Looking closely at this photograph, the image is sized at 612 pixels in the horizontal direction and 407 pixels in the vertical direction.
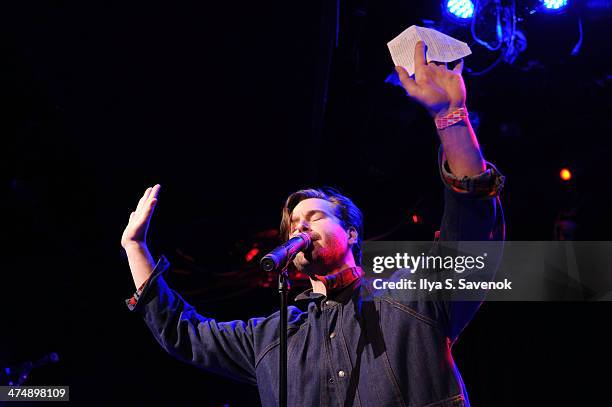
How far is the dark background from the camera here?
12.0ft

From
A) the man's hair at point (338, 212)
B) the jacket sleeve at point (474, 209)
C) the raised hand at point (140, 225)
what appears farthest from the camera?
the man's hair at point (338, 212)

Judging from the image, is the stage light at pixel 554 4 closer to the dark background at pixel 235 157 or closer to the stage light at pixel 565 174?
the dark background at pixel 235 157

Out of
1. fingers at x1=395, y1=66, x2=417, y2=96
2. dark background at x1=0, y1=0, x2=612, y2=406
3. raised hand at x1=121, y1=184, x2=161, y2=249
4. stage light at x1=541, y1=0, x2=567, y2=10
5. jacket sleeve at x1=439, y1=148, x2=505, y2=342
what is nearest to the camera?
jacket sleeve at x1=439, y1=148, x2=505, y2=342

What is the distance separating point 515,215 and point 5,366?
4392 millimetres

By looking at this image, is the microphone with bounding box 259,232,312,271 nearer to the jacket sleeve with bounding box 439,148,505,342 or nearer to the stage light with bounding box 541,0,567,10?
the jacket sleeve with bounding box 439,148,505,342

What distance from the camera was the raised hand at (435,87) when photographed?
62.9 inches

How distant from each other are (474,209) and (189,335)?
1.15 m

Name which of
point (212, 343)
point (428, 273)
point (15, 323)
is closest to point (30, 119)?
point (15, 323)

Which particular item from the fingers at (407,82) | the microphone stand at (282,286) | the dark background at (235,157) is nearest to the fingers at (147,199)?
the microphone stand at (282,286)

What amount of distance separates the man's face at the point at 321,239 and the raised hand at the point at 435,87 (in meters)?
0.67

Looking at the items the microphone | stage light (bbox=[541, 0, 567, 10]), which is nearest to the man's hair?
the microphone

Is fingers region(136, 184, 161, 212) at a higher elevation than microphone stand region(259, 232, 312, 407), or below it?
higher

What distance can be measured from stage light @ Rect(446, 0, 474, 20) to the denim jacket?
2.13m

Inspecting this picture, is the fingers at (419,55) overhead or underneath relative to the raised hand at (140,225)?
overhead
